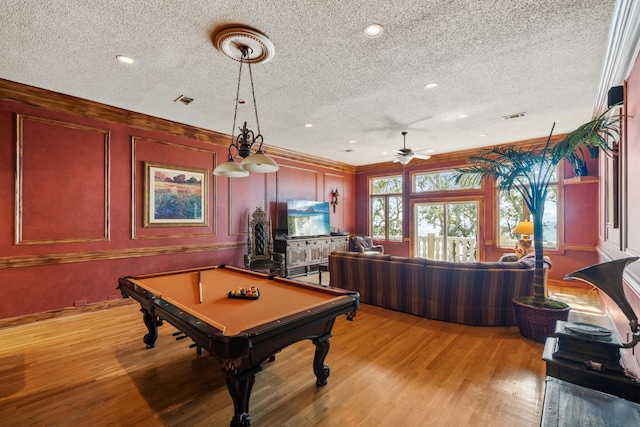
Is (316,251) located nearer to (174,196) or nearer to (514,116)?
(174,196)

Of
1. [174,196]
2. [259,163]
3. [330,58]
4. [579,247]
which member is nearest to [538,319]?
[259,163]

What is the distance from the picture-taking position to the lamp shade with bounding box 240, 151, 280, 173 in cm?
231

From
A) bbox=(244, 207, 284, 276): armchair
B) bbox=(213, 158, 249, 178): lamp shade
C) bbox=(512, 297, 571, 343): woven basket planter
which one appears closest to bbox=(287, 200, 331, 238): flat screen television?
bbox=(244, 207, 284, 276): armchair

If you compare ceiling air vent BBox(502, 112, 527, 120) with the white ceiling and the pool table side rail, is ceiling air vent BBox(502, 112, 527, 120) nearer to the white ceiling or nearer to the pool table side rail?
the white ceiling

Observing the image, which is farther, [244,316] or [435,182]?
[435,182]

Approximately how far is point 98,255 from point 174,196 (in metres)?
1.36

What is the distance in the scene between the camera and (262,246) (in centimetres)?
593

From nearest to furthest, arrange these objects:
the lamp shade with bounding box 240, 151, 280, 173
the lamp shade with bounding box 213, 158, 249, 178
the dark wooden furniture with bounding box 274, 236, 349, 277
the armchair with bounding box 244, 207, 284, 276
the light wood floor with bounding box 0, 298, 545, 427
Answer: the light wood floor with bounding box 0, 298, 545, 427 → the lamp shade with bounding box 240, 151, 280, 173 → the lamp shade with bounding box 213, 158, 249, 178 → the armchair with bounding box 244, 207, 284, 276 → the dark wooden furniture with bounding box 274, 236, 349, 277

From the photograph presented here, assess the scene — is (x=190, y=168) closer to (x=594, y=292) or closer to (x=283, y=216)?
(x=283, y=216)

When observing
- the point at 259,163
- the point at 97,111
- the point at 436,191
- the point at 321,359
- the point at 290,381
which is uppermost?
the point at 97,111

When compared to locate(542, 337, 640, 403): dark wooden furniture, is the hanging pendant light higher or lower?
higher

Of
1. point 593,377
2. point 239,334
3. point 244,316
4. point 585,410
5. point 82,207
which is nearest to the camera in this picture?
point 585,410

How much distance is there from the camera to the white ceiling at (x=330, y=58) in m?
2.17

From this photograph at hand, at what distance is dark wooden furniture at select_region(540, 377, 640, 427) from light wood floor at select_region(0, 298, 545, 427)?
1.02 m
